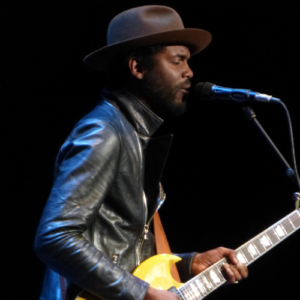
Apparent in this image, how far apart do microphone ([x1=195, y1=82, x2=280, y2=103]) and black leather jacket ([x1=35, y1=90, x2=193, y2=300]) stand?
31 cm

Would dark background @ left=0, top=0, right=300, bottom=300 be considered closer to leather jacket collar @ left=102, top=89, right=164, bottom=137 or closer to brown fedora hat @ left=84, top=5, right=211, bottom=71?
brown fedora hat @ left=84, top=5, right=211, bottom=71

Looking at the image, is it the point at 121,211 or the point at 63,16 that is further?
the point at 63,16

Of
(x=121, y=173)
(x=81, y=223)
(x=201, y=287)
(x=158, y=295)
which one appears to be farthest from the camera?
(x=201, y=287)

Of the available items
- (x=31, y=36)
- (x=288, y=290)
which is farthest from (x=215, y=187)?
(x=31, y=36)

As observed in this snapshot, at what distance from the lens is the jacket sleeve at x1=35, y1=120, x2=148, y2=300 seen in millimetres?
1800

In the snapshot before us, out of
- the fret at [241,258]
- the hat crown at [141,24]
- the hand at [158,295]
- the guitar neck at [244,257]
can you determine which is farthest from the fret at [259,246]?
the hat crown at [141,24]

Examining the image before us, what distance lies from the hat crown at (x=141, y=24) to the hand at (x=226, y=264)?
4.00ft

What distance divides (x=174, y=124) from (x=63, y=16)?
123cm

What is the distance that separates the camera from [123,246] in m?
2.14

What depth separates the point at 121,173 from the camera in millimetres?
2107

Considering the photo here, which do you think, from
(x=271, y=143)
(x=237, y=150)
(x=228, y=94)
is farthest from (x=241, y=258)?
(x=237, y=150)

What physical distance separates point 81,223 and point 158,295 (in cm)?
46

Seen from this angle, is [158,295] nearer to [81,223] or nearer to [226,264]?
[81,223]

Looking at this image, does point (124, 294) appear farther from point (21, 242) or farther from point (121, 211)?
point (21, 242)
